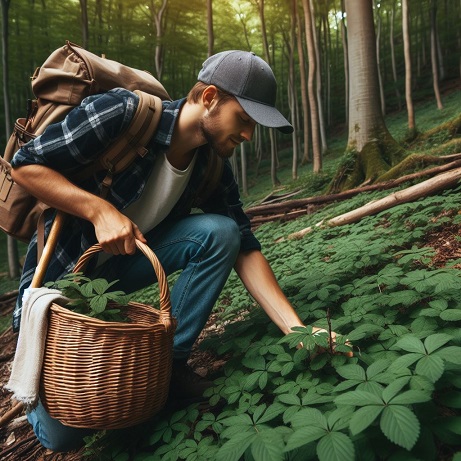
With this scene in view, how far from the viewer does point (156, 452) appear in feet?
5.25

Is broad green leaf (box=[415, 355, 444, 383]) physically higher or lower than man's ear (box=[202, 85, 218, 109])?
lower

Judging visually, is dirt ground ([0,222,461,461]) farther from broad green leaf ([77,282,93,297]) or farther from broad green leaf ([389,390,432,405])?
broad green leaf ([389,390,432,405])

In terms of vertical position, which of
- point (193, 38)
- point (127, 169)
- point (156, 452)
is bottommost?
point (156, 452)

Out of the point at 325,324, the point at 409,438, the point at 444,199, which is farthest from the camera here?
the point at 444,199

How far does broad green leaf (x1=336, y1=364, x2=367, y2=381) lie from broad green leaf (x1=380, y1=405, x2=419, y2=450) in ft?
0.78

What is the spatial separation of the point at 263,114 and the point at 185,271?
0.84 m

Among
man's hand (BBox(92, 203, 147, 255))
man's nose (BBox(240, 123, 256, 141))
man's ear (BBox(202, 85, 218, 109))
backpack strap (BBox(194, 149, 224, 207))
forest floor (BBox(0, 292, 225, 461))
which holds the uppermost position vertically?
man's ear (BBox(202, 85, 218, 109))

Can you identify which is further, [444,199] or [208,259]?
[444,199]

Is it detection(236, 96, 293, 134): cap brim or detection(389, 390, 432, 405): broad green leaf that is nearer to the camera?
detection(389, 390, 432, 405): broad green leaf

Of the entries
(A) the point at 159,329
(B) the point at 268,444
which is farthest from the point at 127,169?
(B) the point at 268,444

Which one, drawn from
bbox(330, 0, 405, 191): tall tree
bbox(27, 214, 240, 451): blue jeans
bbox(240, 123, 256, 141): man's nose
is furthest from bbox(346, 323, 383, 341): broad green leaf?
bbox(330, 0, 405, 191): tall tree

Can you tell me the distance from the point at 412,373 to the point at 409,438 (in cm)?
34

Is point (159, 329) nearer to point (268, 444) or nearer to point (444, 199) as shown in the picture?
point (268, 444)

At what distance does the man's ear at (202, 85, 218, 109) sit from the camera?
6.31 feet
